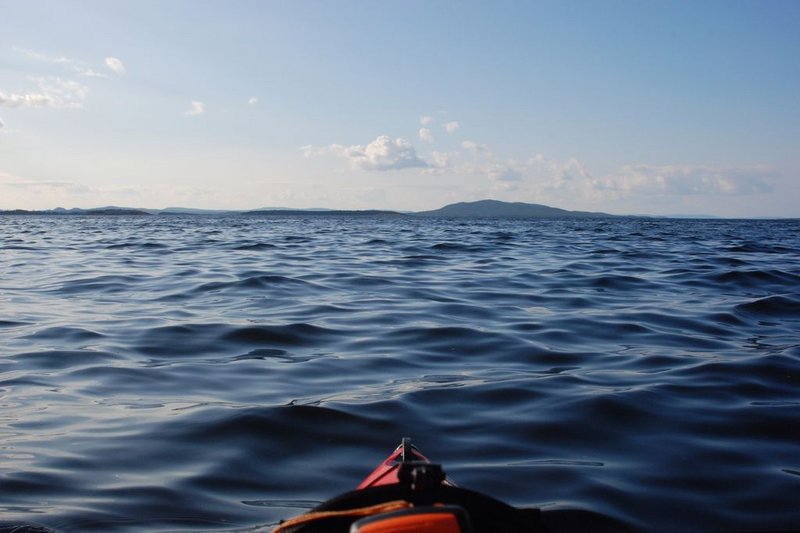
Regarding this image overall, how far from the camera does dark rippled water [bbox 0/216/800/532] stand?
4.04 m

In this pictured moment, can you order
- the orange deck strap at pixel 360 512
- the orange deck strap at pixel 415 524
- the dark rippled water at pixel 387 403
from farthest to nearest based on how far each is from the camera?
the dark rippled water at pixel 387 403, the orange deck strap at pixel 360 512, the orange deck strap at pixel 415 524

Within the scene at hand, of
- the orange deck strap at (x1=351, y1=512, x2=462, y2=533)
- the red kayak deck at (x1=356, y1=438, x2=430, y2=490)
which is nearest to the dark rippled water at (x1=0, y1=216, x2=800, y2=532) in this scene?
the red kayak deck at (x1=356, y1=438, x2=430, y2=490)

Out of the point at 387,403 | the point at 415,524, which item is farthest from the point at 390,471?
the point at 387,403

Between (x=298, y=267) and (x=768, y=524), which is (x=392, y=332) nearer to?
(x=768, y=524)

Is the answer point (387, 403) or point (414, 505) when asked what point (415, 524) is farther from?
point (387, 403)

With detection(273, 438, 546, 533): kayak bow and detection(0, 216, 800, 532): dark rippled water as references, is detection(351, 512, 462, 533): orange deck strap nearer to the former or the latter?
detection(273, 438, 546, 533): kayak bow

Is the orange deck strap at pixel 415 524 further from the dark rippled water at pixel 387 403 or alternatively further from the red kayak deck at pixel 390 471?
the dark rippled water at pixel 387 403

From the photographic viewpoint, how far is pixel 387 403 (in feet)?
19.2

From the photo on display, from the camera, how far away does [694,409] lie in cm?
573

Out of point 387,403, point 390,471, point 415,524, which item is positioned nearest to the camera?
point 415,524

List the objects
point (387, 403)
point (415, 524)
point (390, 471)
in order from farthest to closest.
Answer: point (387, 403)
point (390, 471)
point (415, 524)

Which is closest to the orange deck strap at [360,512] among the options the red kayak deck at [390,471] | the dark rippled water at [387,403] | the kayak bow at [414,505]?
the kayak bow at [414,505]

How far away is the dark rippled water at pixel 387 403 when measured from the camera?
404 cm

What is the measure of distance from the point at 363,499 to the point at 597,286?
13.1 metres
